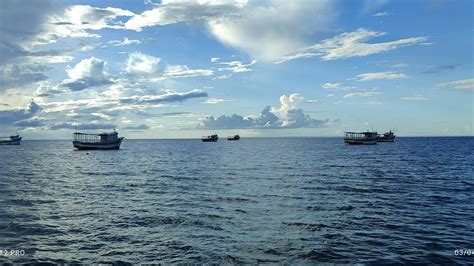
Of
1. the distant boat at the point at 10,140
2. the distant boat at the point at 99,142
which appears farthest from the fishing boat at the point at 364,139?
the distant boat at the point at 10,140

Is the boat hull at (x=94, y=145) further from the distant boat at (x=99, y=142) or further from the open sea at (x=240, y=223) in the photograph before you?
the open sea at (x=240, y=223)

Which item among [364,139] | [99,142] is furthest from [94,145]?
[364,139]

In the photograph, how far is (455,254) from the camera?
16.7m

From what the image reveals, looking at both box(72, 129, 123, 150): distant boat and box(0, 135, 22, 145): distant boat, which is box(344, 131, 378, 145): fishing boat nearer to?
box(72, 129, 123, 150): distant boat

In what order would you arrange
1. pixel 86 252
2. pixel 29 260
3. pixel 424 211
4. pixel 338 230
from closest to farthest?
pixel 29 260, pixel 86 252, pixel 338 230, pixel 424 211

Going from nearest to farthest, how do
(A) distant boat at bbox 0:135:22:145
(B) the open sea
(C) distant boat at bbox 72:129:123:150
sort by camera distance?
(B) the open sea → (C) distant boat at bbox 72:129:123:150 → (A) distant boat at bbox 0:135:22:145

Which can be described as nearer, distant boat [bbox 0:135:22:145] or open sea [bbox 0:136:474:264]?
open sea [bbox 0:136:474:264]

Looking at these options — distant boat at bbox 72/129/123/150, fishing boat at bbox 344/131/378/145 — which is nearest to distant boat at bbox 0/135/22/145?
distant boat at bbox 72/129/123/150

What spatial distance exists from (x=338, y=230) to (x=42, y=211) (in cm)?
2108

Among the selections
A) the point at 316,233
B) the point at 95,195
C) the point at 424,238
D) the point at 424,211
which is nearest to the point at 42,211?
the point at 95,195

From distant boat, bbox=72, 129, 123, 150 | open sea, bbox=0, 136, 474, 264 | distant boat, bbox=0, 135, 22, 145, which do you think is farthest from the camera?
distant boat, bbox=0, 135, 22, 145

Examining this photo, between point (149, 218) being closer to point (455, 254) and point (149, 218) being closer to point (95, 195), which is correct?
point (95, 195)

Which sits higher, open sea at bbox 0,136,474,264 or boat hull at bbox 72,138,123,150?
boat hull at bbox 72,138,123,150

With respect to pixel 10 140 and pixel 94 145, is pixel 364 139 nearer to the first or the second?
pixel 94 145
